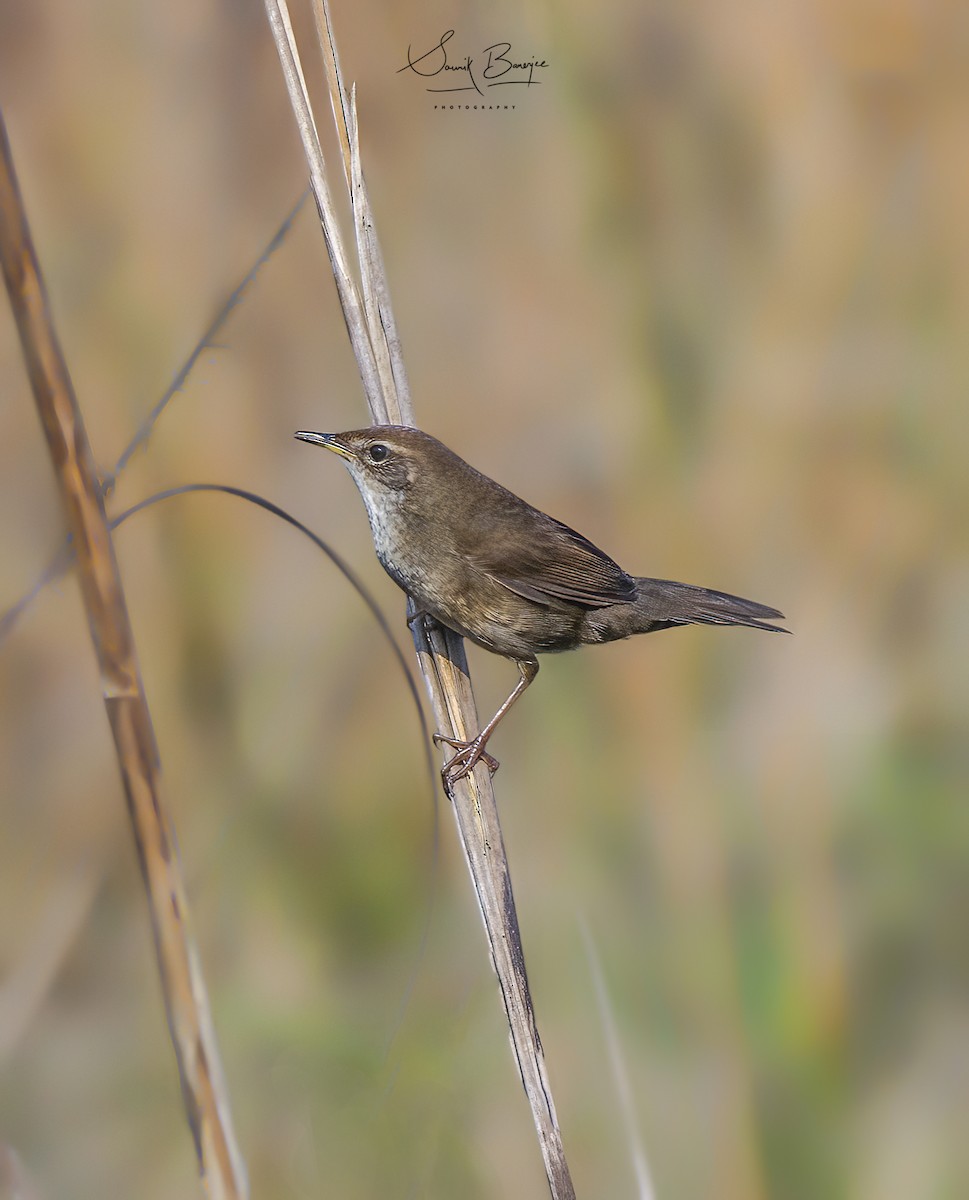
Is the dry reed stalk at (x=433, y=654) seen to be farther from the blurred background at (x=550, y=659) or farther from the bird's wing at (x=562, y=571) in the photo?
the blurred background at (x=550, y=659)

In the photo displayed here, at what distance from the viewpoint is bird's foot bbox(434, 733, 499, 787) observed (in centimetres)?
221

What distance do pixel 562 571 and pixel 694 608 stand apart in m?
0.34

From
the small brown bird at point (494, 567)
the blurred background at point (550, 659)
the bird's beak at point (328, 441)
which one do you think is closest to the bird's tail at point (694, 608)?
the small brown bird at point (494, 567)

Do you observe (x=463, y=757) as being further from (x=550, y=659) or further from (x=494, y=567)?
(x=550, y=659)

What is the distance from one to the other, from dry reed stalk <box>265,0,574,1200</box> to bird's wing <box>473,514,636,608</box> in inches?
11.3

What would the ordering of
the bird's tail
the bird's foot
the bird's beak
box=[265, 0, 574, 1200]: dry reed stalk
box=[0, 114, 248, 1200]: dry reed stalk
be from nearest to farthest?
box=[0, 114, 248, 1200]: dry reed stalk, box=[265, 0, 574, 1200]: dry reed stalk, the bird's foot, the bird's beak, the bird's tail

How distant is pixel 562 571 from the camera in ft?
9.43

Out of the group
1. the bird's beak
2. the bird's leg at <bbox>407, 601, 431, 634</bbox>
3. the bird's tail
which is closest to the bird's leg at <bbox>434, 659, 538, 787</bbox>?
the bird's leg at <bbox>407, 601, 431, 634</bbox>

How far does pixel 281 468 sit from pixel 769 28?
5.70ft

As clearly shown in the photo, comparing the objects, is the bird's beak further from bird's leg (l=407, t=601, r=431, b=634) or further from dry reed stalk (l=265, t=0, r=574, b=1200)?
bird's leg (l=407, t=601, r=431, b=634)

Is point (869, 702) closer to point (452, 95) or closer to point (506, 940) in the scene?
point (506, 940)

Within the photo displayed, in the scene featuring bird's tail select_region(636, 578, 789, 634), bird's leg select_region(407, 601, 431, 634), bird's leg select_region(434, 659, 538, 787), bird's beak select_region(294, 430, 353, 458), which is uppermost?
bird's beak select_region(294, 430, 353, 458)

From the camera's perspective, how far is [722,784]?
2830 millimetres

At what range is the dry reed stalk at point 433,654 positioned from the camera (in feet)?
6.30
